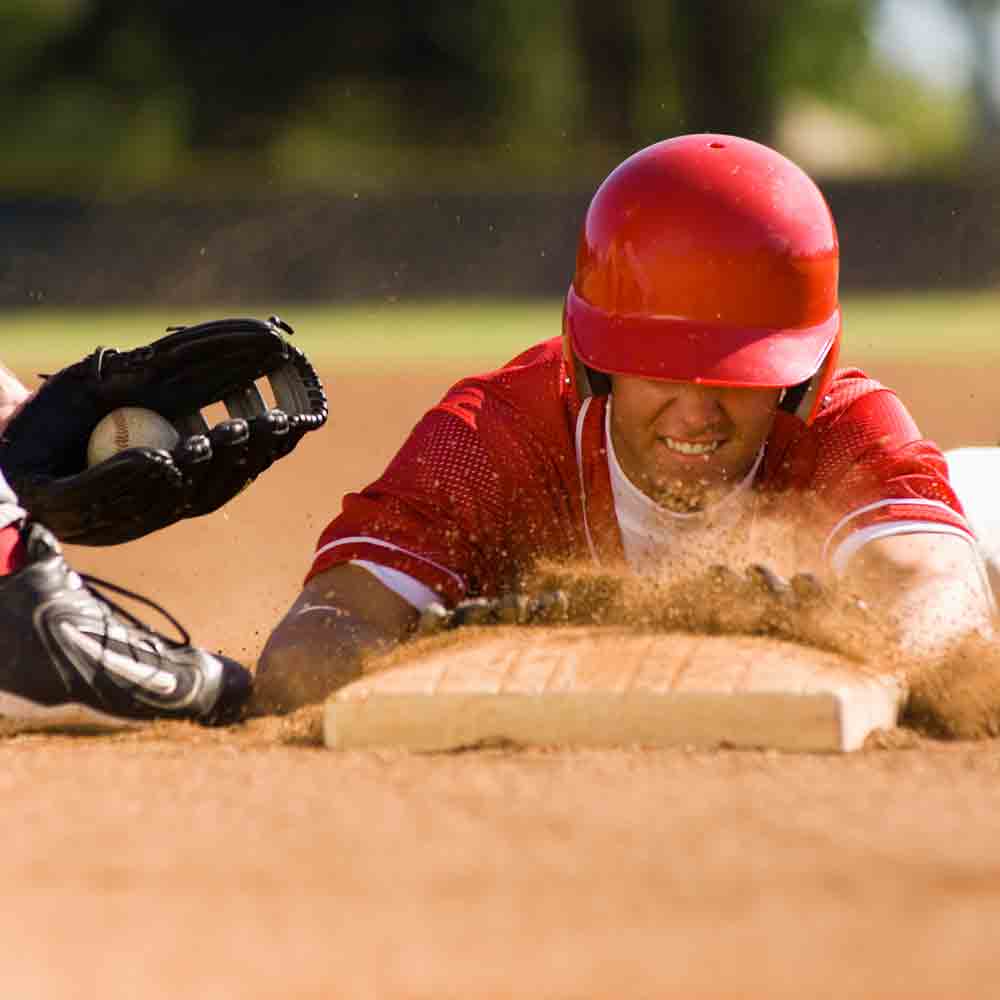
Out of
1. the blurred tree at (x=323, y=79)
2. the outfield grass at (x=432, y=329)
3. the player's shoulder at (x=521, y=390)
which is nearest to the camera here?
the player's shoulder at (x=521, y=390)

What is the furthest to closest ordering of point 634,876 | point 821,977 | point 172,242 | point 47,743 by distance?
point 172,242 → point 47,743 → point 634,876 → point 821,977

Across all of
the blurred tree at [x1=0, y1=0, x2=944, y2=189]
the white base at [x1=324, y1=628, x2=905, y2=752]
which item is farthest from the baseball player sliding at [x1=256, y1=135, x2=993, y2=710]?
the blurred tree at [x1=0, y1=0, x2=944, y2=189]

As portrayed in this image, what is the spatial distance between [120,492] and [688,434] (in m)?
1.15

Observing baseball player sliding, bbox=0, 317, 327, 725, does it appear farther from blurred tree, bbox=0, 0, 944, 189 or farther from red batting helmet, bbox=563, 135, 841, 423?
blurred tree, bbox=0, 0, 944, 189

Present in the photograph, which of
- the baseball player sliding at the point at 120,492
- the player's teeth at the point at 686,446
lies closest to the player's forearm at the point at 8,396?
the baseball player sliding at the point at 120,492

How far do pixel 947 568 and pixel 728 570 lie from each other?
0.41 m

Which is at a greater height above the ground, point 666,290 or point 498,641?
point 666,290

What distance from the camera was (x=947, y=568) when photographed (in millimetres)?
3648

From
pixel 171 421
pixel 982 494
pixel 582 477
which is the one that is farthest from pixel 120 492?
pixel 982 494

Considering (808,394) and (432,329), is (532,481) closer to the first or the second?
(808,394)

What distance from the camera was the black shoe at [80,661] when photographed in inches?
134

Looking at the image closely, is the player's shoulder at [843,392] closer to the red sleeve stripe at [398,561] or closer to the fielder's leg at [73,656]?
the red sleeve stripe at [398,561]

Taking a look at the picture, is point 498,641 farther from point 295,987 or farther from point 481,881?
point 295,987

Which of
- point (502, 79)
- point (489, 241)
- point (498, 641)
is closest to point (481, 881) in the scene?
point (498, 641)
